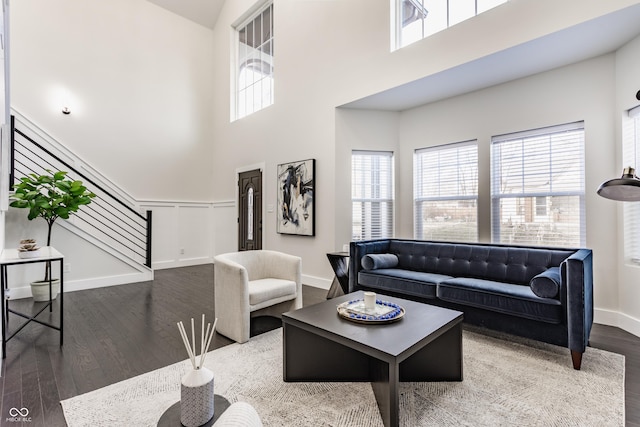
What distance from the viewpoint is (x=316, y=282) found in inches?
205

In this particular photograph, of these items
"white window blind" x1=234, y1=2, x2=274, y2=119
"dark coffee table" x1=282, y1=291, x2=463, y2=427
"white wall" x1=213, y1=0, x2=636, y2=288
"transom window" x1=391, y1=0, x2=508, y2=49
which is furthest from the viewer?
"white window blind" x1=234, y1=2, x2=274, y2=119

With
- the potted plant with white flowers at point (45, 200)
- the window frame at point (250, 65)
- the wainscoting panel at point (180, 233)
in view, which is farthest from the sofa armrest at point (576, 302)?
the wainscoting panel at point (180, 233)

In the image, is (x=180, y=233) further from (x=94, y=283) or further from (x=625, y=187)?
(x=625, y=187)

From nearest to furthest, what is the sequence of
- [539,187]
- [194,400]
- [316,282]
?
[194,400] < [539,187] < [316,282]

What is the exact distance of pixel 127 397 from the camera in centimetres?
206

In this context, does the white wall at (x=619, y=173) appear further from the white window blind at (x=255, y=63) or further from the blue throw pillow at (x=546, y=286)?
the white window blind at (x=255, y=63)

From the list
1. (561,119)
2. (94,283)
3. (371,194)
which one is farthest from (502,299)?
(94,283)

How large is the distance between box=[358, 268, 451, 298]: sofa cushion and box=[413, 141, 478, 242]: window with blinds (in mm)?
1133

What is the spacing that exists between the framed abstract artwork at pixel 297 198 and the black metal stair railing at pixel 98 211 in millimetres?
2397

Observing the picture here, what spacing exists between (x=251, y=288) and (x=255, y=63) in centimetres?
550

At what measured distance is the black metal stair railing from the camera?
16.5ft

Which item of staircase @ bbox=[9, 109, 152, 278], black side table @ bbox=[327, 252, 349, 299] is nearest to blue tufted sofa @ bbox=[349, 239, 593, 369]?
black side table @ bbox=[327, 252, 349, 299]

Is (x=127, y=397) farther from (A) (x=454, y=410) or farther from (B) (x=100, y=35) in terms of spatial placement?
(B) (x=100, y=35)

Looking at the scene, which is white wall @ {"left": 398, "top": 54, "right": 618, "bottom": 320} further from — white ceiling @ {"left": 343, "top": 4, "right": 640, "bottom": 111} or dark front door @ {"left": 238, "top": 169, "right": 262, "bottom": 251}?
dark front door @ {"left": 238, "top": 169, "right": 262, "bottom": 251}
